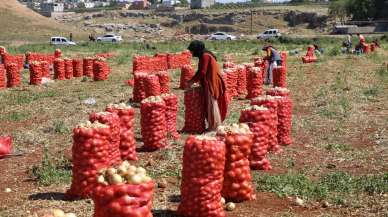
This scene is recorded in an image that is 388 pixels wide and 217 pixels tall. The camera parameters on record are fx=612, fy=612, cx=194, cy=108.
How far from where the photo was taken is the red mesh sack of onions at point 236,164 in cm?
756

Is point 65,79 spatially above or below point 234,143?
below

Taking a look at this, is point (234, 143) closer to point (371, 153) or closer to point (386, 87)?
point (371, 153)

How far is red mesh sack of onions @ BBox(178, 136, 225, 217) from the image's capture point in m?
6.89

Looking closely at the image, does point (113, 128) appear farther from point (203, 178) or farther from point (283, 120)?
point (283, 120)

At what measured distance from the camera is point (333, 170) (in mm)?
9672

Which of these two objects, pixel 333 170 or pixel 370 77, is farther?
pixel 370 77

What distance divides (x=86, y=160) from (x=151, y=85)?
27.8ft

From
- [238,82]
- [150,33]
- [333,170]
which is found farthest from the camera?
[150,33]

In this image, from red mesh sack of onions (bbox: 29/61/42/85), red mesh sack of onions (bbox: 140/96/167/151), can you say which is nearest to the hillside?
red mesh sack of onions (bbox: 29/61/42/85)

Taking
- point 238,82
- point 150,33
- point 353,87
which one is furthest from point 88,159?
point 150,33

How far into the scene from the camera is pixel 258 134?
941 cm

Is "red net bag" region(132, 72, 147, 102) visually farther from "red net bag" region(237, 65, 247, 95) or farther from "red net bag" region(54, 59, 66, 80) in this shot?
"red net bag" region(54, 59, 66, 80)

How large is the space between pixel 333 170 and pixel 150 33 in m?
79.5

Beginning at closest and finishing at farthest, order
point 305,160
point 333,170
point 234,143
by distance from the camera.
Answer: point 234,143, point 333,170, point 305,160
